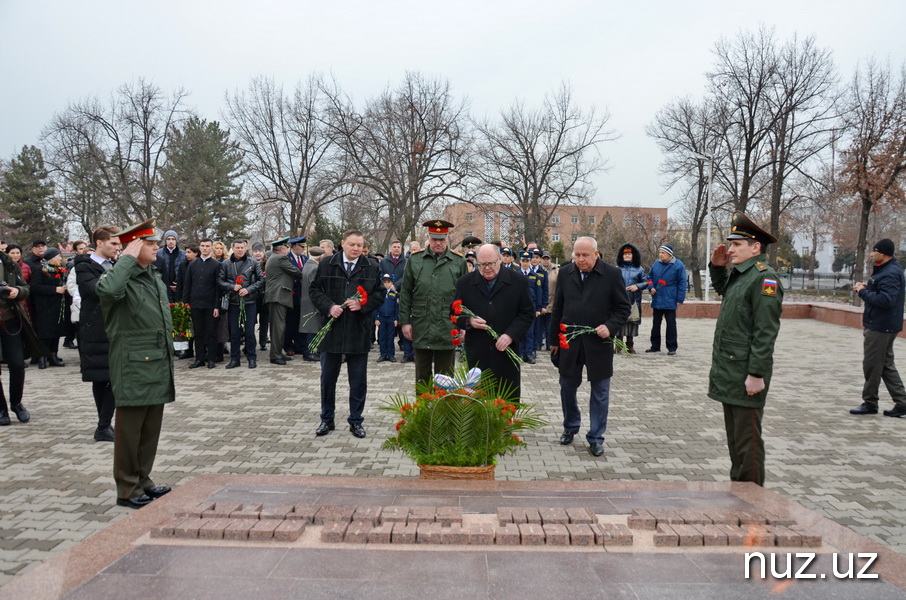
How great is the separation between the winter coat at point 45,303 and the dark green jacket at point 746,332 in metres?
10.3

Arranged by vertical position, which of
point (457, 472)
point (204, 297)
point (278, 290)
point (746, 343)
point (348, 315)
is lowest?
point (457, 472)

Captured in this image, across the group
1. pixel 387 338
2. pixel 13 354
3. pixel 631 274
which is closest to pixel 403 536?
pixel 13 354

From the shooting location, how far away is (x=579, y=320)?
6.68 meters

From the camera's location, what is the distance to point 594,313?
664 cm

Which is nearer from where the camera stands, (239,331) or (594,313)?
(594,313)

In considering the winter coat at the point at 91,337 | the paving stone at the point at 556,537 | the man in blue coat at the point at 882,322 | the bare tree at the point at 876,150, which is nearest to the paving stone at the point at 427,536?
the paving stone at the point at 556,537

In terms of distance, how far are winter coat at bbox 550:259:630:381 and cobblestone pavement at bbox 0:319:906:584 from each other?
879 millimetres

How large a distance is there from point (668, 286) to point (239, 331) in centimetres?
831

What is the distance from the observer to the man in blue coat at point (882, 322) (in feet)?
26.1

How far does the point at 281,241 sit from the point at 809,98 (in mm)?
27960

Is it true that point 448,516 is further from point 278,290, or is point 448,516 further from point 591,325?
point 278,290

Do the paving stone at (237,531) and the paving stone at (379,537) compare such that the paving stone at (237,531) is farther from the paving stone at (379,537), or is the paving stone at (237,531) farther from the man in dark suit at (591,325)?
the man in dark suit at (591,325)

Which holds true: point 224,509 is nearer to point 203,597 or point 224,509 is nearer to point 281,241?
point 203,597

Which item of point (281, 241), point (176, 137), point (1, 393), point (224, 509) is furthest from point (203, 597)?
point (176, 137)
